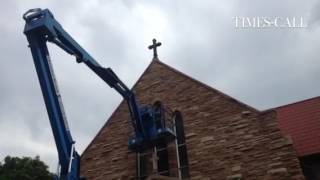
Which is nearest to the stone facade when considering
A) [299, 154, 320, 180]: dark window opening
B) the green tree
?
[299, 154, 320, 180]: dark window opening

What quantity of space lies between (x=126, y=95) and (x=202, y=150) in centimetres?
350

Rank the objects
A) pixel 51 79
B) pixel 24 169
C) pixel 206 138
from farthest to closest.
Result: pixel 24 169
pixel 206 138
pixel 51 79

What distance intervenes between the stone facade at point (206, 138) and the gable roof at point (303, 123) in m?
1.78

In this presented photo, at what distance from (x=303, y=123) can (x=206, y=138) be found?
452 centimetres

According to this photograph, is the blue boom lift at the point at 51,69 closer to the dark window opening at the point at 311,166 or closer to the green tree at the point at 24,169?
the dark window opening at the point at 311,166

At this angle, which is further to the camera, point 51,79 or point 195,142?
point 195,142

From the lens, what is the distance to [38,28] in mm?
10969

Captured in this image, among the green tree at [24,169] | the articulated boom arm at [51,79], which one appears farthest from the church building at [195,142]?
the green tree at [24,169]

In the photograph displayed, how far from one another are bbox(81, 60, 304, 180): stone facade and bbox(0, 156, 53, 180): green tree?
1509 cm

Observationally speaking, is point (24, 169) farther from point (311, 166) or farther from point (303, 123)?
point (311, 166)

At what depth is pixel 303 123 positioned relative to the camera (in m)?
15.8

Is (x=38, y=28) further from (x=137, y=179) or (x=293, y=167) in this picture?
(x=293, y=167)

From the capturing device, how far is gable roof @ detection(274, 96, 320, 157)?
45.6 feet

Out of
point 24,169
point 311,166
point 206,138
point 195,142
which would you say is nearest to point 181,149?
point 195,142
